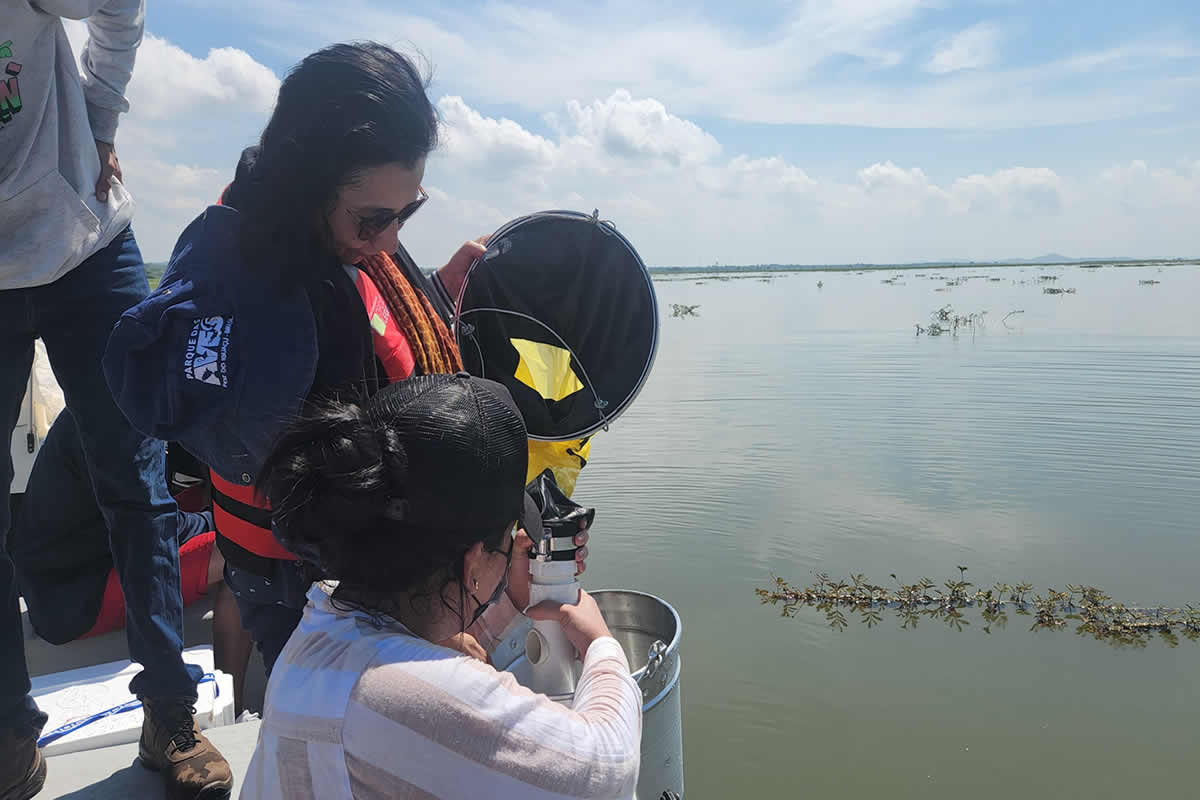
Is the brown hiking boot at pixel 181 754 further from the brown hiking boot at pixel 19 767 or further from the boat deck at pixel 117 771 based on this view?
the brown hiking boot at pixel 19 767

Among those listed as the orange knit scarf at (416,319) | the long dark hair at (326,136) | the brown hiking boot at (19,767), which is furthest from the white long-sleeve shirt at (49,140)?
the brown hiking boot at (19,767)

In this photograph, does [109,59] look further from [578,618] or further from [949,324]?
[949,324]

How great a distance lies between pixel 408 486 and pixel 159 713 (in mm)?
1226

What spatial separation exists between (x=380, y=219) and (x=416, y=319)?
22 centimetres

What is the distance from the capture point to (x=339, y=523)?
3.14 ft

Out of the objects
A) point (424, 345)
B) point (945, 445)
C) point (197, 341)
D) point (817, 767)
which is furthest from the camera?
point (945, 445)

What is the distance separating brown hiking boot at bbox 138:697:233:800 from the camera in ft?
5.60

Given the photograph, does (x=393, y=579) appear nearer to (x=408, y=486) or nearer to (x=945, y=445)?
(x=408, y=486)

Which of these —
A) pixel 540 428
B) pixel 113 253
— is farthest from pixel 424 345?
pixel 113 253

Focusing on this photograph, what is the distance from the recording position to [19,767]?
1697 millimetres

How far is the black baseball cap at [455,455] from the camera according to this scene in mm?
953

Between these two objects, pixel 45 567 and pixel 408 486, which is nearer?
pixel 408 486

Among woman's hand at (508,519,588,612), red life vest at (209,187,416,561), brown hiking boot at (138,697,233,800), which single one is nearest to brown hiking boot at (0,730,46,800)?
brown hiking boot at (138,697,233,800)

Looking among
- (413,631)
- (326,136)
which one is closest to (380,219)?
(326,136)
